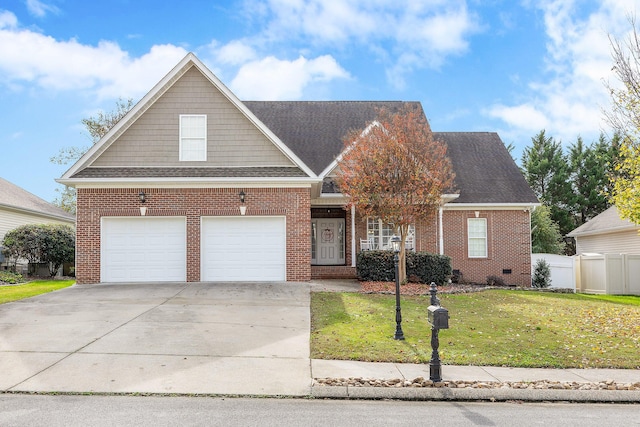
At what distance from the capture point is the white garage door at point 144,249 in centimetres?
1545

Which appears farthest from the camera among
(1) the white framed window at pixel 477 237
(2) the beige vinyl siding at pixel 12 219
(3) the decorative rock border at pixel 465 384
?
(2) the beige vinyl siding at pixel 12 219

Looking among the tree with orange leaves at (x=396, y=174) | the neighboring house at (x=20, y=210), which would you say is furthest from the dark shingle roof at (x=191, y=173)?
the neighboring house at (x=20, y=210)

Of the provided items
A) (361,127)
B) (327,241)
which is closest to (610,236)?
(361,127)

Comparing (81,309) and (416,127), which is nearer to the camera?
(81,309)

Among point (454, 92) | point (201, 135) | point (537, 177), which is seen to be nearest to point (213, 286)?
point (201, 135)

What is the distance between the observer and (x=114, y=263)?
50.8 ft

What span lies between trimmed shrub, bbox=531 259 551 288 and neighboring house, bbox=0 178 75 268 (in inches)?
904

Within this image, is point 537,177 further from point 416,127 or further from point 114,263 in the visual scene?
point 114,263

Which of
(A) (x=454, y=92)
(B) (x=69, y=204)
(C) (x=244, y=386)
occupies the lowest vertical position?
(C) (x=244, y=386)

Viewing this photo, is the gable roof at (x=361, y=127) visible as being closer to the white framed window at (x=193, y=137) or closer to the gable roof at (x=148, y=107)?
the gable roof at (x=148, y=107)

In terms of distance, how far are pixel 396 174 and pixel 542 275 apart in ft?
33.2

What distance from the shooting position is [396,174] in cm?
1586

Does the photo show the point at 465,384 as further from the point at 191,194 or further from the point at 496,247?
the point at 496,247

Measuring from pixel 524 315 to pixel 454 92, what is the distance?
10570 millimetres
